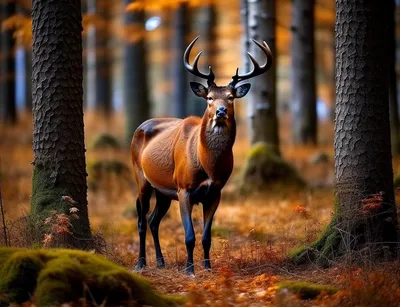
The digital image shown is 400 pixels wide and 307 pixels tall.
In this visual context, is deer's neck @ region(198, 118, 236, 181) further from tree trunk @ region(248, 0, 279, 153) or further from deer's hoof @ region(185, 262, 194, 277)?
tree trunk @ region(248, 0, 279, 153)

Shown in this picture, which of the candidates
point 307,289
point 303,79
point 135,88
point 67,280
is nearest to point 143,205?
point 307,289

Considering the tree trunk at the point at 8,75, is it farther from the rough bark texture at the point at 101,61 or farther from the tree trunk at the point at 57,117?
the tree trunk at the point at 57,117

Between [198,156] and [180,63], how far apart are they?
17.3 m

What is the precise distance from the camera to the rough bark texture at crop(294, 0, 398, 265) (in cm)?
843

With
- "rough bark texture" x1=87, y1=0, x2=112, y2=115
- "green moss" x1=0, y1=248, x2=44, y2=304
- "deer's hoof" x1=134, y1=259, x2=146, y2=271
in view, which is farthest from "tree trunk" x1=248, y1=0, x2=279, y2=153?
"rough bark texture" x1=87, y1=0, x2=112, y2=115

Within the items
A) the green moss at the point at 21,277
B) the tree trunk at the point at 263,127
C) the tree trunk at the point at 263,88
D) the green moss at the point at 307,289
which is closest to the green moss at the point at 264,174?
the tree trunk at the point at 263,127

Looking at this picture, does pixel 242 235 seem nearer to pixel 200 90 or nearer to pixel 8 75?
pixel 200 90

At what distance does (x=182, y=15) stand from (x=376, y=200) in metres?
17.6

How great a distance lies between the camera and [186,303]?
6.69 metres

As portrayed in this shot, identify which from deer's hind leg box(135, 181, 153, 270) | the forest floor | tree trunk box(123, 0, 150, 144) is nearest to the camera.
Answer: the forest floor

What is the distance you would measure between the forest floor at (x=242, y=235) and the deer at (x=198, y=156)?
48 centimetres

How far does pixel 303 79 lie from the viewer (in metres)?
21.8

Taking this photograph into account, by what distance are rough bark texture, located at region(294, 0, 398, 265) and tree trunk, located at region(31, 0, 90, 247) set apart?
9.34 feet

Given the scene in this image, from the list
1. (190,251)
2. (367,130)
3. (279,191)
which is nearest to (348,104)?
(367,130)
